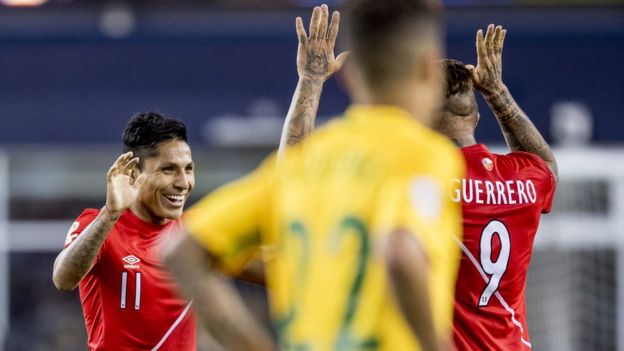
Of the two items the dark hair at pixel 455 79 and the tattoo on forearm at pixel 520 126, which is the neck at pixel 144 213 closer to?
the dark hair at pixel 455 79

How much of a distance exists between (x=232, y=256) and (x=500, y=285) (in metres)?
2.26

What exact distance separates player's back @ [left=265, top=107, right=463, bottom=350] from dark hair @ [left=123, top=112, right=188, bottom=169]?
289 cm

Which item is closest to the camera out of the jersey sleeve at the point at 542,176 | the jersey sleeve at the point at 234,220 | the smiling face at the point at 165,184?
the jersey sleeve at the point at 234,220

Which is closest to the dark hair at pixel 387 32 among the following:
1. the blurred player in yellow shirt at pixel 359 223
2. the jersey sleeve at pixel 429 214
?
the blurred player in yellow shirt at pixel 359 223

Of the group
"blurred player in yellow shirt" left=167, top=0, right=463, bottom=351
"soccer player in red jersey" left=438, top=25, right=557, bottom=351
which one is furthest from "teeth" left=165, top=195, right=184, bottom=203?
"blurred player in yellow shirt" left=167, top=0, right=463, bottom=351

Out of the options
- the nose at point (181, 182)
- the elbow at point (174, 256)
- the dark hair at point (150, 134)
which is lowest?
the nose at point (181, 182)

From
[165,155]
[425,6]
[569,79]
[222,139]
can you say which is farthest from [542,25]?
[425,6]

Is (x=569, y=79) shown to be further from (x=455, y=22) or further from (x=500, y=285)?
(x=500, y=285)

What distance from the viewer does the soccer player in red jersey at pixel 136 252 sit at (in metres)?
4.95

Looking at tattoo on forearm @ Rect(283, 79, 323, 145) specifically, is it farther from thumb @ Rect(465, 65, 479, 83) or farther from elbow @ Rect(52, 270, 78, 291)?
elbow @ Rect(52, 270, 78, 291)

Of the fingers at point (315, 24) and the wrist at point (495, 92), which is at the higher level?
→ the fingers at point (315, 24)

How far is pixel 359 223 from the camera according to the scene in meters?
2.56

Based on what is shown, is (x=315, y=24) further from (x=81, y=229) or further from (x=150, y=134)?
(x=81, y=229)

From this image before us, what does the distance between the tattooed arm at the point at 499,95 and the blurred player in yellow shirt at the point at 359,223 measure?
99.3 inches
